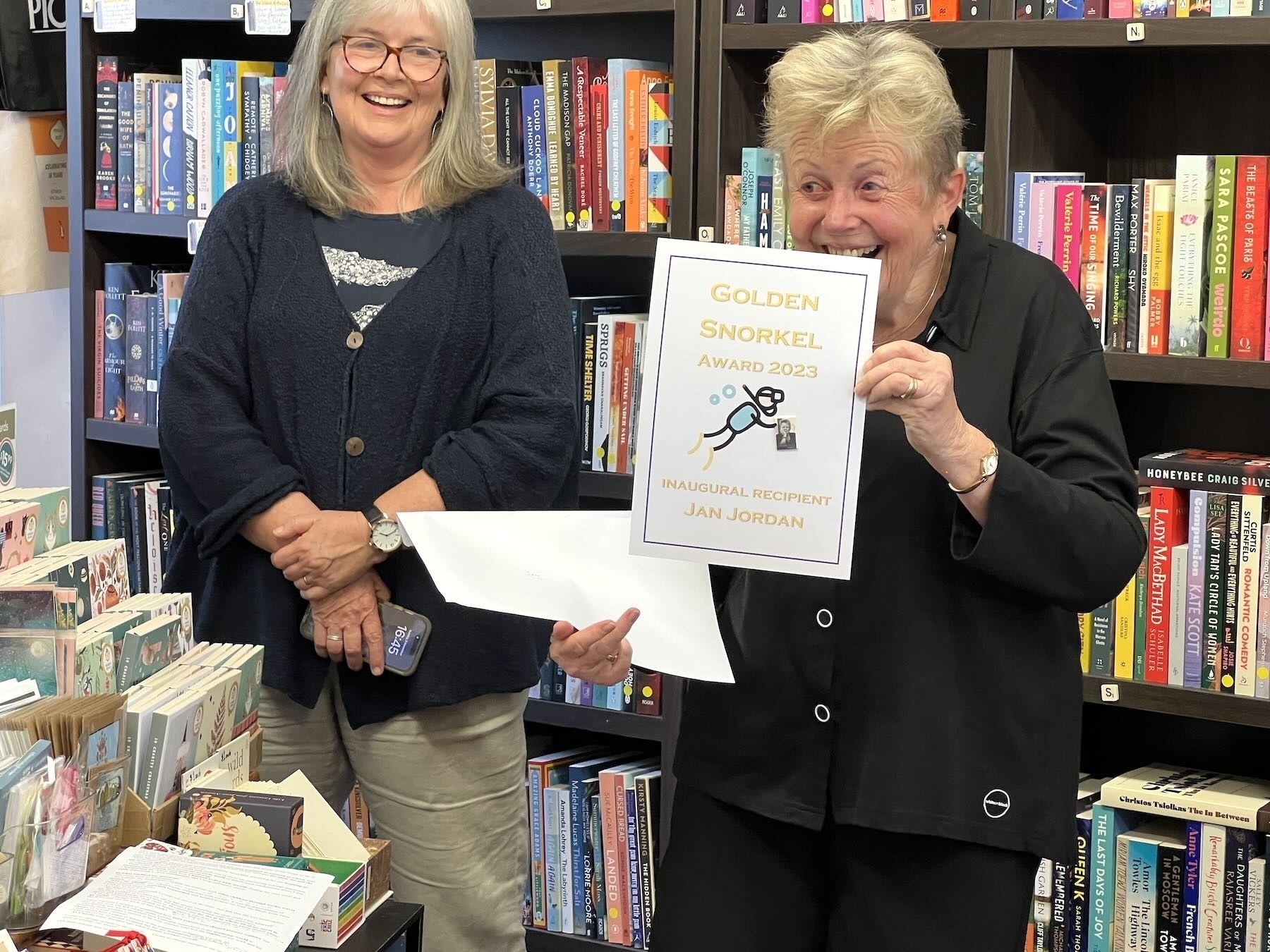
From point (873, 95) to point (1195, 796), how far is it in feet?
4.57

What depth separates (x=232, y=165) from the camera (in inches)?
117

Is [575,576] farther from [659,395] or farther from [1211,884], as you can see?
[1211,884]

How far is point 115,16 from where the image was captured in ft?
9.85

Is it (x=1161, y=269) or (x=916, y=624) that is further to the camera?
(x=1161, y=269)

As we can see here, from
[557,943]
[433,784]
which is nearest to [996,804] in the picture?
[433,784]

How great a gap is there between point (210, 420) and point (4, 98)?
168 centimetres

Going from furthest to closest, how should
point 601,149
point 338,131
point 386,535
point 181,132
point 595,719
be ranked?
point 181,132 → point 595,719 → point 601,149 → point 338,131 → point 386,535

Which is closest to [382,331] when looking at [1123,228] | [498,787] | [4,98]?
[498,787]

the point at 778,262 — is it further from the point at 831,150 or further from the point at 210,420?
the point at 210,420

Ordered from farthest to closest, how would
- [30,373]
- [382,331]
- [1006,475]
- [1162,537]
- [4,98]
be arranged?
[30,373]
[4,98]
[1162,537]
[382,331]
[1006,475]

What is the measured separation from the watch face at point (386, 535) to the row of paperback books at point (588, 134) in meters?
0.89

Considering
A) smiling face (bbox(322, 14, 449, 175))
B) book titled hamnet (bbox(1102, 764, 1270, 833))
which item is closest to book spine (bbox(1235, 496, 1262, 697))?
book titled hamnet (bbox(1102, 764, 1270, 833))

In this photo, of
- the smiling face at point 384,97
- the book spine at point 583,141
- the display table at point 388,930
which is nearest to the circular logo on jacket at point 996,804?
the display table at point 388,930

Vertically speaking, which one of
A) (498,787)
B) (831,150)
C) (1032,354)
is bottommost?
(498,787)
